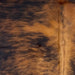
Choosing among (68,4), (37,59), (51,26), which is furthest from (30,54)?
(68,4)

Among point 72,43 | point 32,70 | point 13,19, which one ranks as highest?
point 13,19

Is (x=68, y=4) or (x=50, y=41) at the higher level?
(x=68, y=4)

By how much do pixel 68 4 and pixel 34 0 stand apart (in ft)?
0.48

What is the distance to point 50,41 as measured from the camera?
0.76 m

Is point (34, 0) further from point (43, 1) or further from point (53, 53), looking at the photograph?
point (53, 53)

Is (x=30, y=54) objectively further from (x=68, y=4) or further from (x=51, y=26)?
(x=68, y=4)

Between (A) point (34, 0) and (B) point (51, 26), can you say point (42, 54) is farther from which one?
(A) point (34, 0)

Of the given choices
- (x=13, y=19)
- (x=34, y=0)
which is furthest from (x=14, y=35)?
(x=34, y=0)

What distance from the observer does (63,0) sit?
76 centimetres

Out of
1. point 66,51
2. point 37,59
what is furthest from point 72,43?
point 37,59

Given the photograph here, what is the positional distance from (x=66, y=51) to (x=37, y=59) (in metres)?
0.13

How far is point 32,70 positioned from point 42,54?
80 millimetres

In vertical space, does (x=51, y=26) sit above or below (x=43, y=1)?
below

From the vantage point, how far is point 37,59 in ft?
2.50
